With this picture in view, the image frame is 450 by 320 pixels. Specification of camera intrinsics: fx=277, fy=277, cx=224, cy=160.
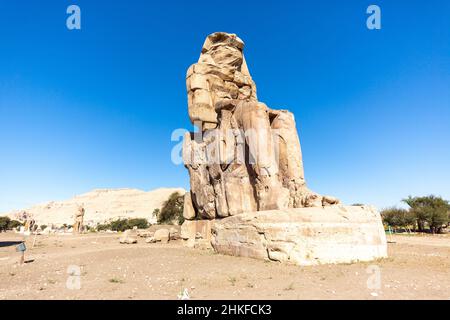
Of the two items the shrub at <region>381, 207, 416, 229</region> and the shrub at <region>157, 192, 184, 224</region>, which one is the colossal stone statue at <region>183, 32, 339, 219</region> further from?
the shrub at <region>381, 207, 416, 229</region>

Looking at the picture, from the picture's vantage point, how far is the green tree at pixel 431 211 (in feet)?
97.8

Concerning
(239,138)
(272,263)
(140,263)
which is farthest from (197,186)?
(272,263)

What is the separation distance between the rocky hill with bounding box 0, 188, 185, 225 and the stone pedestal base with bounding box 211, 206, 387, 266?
238 ft

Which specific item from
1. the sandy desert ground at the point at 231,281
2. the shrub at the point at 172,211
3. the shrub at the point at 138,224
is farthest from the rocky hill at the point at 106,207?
the sandy desert ground at the point at 231,281

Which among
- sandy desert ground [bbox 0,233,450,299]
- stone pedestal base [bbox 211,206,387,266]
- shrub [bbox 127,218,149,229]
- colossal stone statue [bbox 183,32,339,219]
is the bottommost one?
shrub [bbox 127,218,149,229]

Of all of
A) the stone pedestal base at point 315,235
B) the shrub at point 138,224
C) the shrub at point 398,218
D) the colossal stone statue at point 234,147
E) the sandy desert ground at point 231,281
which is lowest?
the shrub at point 138,224

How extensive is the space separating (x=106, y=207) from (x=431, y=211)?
89996 millimetres

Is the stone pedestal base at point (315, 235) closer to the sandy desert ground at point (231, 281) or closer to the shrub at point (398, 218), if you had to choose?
the sandy desert ground at point (231, 281)

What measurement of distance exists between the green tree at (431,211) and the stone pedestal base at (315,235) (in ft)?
98.4

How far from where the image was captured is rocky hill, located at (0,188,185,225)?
8225 centimetres

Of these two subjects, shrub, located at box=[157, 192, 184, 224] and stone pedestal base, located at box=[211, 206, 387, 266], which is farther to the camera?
shrub, located at box=[157, 192, 184, 224]

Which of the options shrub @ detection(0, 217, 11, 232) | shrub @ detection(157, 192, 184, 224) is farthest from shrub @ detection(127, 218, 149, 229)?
shrub @ detection(0, 217, 11, 232)

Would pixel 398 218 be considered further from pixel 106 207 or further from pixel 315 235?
pixel 106 207
